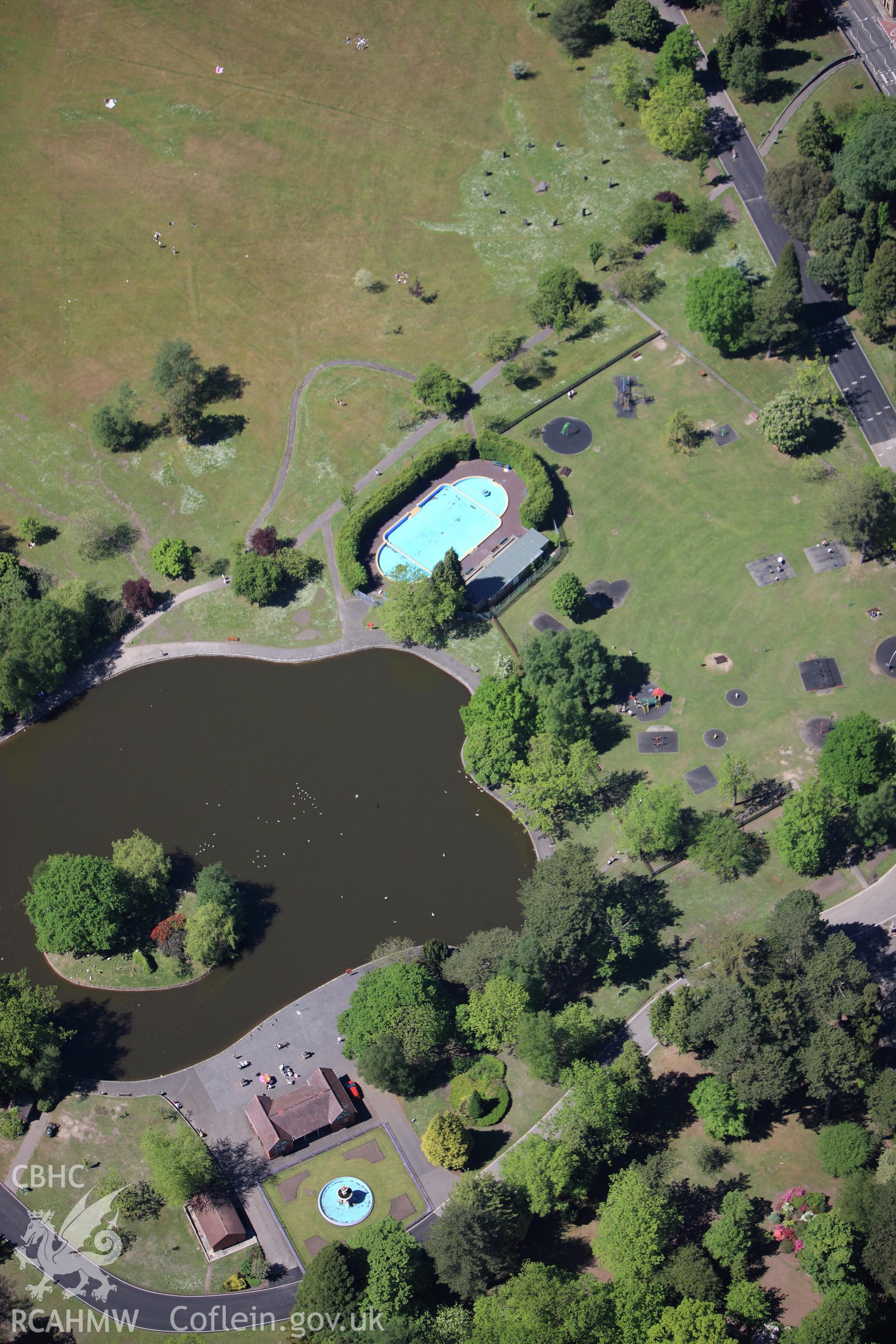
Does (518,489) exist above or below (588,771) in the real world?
above

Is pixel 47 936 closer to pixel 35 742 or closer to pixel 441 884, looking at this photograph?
pixel 35 742

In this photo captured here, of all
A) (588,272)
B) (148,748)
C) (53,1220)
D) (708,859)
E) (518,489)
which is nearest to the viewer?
(53,1220)

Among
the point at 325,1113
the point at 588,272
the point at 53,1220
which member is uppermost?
the point at 588,272

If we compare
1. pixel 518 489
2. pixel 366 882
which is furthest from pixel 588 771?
pixel 518 489

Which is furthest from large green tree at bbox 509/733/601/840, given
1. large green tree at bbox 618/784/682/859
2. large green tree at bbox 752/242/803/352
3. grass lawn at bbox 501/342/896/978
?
large green tree at bbox 752/242/803/352

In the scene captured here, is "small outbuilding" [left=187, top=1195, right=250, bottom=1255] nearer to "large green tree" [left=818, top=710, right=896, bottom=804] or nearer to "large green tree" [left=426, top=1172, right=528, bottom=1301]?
"large green tree" [left=426, top=1172, right=528, bottom=1301]

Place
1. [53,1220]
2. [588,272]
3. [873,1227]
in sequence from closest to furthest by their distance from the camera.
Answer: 1. [873,1227]
2. [53,1220]
3. [588,272]
